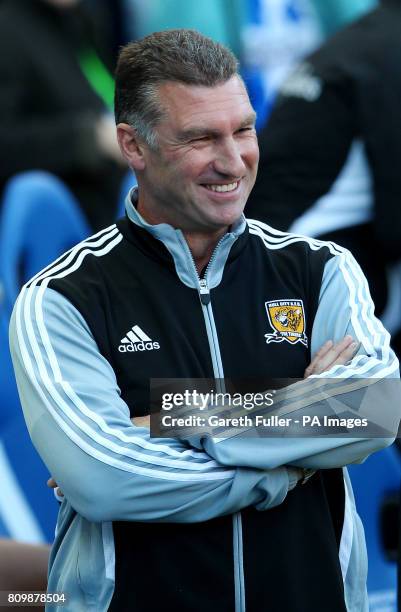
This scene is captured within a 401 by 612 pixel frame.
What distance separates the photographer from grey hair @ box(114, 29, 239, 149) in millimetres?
2572

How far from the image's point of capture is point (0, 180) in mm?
6031

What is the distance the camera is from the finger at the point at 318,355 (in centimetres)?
260

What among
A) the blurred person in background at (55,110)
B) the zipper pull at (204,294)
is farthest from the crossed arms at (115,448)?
the blurred person in background at (55,110)

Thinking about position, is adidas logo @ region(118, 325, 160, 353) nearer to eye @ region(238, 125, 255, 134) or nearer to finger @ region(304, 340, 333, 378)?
finger @ region(304, 340, 333, 378)

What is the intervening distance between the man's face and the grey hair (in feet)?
0.06

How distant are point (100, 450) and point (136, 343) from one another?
0.24 metres

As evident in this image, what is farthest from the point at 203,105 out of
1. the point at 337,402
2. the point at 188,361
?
the point at 337,402

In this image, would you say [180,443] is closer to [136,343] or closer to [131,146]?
[136,343]

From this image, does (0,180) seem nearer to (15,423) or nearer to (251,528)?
(15,423)

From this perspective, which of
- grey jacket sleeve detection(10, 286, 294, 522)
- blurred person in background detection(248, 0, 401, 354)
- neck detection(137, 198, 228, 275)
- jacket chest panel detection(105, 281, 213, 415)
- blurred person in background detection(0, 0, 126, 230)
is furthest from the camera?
blurred person in background detection(0, 0, 126, 230)

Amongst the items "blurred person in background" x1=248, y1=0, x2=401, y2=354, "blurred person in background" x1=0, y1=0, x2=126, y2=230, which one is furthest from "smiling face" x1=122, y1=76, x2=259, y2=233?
"blurred person in background" x1=0, y1=0, x2=126, y2=230

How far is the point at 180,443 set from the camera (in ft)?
8.26

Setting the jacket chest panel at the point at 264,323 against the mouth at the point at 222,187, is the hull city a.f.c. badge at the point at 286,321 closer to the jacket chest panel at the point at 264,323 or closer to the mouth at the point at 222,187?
the jacket chest panel at the point at 264,323

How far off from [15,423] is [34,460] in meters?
0.14
